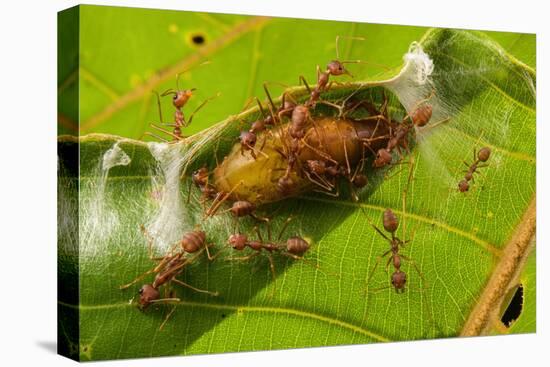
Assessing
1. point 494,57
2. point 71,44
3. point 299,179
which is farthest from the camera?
point 494,57

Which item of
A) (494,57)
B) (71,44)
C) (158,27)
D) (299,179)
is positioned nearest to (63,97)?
(71,44)

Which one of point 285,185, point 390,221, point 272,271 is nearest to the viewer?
point 285,185

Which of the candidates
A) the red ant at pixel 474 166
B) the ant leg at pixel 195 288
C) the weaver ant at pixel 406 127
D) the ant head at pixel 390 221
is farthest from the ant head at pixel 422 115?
the ant leg at pixel 195 288

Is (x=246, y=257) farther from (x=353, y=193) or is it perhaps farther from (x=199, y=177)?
(x=353, y=193)

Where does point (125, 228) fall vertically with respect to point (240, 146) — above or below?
below

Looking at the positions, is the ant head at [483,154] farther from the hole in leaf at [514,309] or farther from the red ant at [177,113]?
the red ant at [177,113]

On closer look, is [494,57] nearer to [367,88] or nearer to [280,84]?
[367,88]

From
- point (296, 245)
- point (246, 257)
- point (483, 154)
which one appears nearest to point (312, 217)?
point (296, 245)
